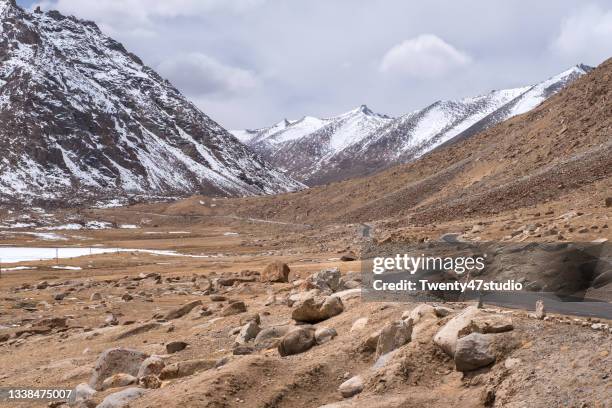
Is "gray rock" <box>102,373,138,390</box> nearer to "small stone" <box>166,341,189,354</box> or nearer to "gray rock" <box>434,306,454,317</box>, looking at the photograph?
"small stone" <box>166,341,189,354</box>

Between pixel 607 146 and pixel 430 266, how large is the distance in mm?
35631

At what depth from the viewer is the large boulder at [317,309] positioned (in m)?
13.9

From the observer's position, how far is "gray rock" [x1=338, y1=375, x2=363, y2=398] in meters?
9.89

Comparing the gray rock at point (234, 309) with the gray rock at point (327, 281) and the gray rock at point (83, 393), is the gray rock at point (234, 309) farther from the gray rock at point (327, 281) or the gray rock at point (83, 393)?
the gray rock at point (83, 393)

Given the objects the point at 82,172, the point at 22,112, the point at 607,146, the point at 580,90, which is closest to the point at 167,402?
the point at 607,146

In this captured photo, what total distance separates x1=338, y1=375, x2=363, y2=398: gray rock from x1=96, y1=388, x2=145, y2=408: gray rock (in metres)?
3.58

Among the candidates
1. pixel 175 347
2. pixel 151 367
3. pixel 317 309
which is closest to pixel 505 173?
pixel 317 309

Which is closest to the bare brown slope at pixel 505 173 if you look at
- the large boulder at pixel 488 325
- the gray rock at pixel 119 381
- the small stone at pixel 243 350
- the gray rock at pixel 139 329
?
the gray rock at pixel 139 329

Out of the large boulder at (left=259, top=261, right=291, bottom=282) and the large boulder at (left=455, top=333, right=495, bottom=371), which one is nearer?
the large boulder at (left=455, top=333, right=495, bottom=371)

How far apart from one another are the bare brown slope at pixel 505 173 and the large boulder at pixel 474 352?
22347 millimetres

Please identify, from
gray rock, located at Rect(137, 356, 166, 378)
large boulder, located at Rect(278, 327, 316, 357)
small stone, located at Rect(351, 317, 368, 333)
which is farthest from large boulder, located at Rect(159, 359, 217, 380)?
small stone, located at Rect(351, 317, 368, 333)

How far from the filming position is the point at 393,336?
10.7 m

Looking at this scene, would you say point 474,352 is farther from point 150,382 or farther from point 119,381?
point 119,381

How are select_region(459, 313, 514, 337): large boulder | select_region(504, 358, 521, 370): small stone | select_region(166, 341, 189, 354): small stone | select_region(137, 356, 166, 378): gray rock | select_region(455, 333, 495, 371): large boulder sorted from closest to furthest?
1. select_region(504, 358, 521, 370): small stone
2. select_region(455, 333, 495, 371): large boulder
3. select_region(459, 313, 514, 337): large boulder
4. select_region(137, 356, 166, 378): gray rock
5. select_region(166, 341, 189, 354): small stone
